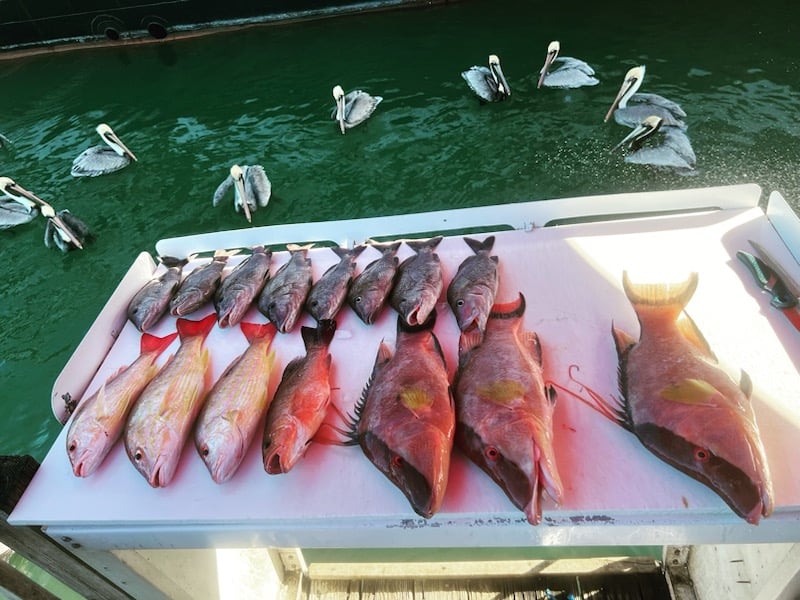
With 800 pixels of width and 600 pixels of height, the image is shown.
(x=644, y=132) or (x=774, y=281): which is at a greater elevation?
(x=774, y=281)

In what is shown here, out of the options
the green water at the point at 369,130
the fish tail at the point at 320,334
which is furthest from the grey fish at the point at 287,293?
the green water at the point at 369,130

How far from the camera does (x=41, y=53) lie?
1370 centimetres

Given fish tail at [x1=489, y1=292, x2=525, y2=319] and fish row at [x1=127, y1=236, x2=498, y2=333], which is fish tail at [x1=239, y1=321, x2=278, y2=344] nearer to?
fish row at [x1=127, y1=236, x2=498, y2=333]

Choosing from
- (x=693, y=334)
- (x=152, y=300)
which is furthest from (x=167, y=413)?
(x=693, y=334)

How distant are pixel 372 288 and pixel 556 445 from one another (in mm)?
1226

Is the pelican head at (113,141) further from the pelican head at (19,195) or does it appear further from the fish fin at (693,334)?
the fish fin at (693,334)

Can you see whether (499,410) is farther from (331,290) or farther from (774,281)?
(774,281)

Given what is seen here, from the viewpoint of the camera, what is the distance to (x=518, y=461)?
1.60 meters

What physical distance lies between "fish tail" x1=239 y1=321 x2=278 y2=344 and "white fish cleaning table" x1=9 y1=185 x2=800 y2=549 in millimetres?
62

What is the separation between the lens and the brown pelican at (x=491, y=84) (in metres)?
7.57

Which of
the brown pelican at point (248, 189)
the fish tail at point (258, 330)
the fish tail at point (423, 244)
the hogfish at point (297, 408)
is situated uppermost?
Result: the hogfish at point (297, 408)

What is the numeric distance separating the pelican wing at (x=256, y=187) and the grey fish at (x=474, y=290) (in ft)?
14.3

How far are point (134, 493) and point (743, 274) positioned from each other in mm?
2884

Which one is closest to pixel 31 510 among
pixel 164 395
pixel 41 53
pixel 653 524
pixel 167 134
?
pixel 164 395
